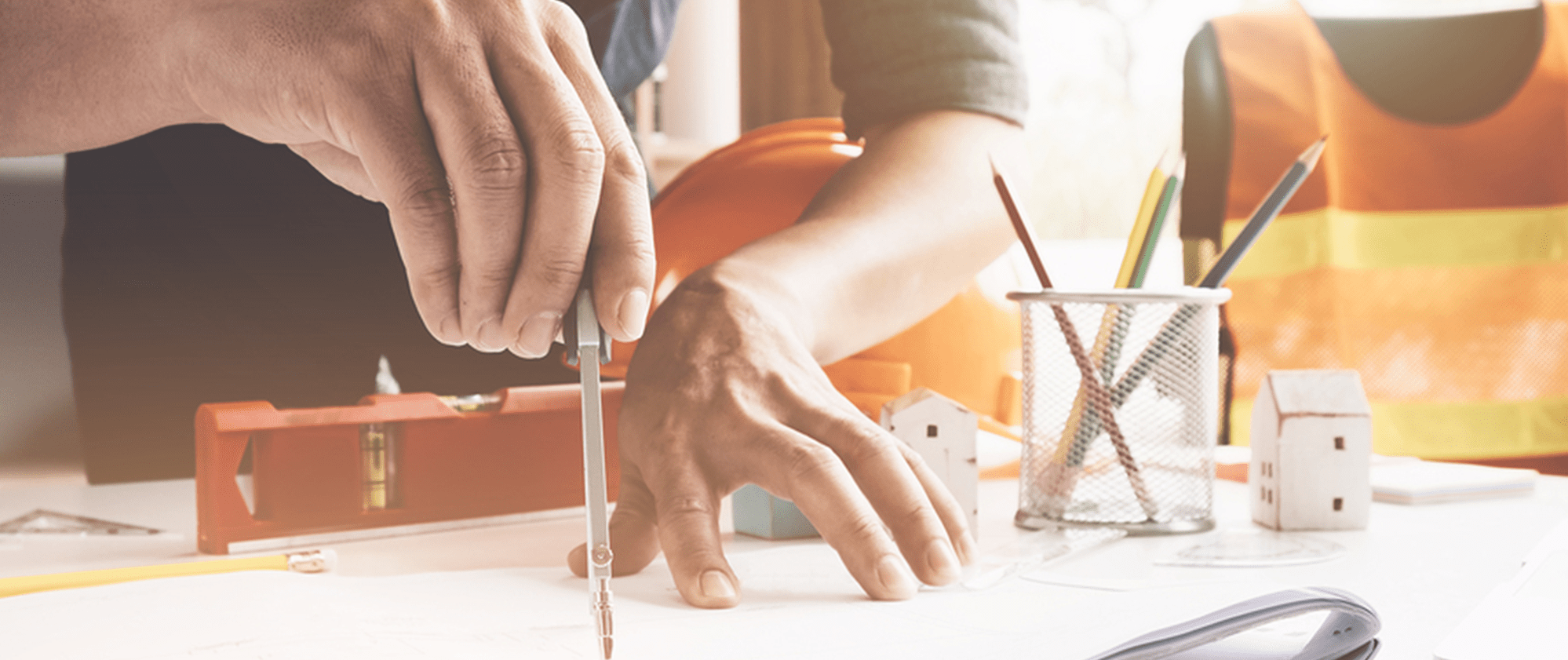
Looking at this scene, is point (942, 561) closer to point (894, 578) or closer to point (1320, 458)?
point (894, 578)

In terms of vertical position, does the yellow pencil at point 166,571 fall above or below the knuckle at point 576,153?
below

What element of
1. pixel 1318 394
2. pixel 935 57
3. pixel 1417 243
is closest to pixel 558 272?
pixel 1318 394

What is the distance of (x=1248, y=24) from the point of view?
1.50 meters

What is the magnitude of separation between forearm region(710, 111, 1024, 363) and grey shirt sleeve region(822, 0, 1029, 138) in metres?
0.02

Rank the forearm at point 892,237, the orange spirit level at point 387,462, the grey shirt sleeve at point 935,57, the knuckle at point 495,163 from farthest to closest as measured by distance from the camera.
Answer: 1. the grey shirt sleeve at point 935,57
2. the forearm at point 892,237
3. the orange spirit level at point 387,462
4. the knuckle at point 495,163

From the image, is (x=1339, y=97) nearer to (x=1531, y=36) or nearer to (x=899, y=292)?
(x=1531, y=36)

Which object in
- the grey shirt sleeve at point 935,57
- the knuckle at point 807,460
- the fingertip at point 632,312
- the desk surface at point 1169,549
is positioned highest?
the grey shirt sleeve at point 935,57

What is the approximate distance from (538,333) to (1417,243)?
140 cm

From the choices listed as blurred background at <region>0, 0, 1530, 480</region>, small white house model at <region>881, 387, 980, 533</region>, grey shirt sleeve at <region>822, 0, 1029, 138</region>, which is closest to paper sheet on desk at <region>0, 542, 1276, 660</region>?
small white house model at <region>881, 387, 980, 533</region>

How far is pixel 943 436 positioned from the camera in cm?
66

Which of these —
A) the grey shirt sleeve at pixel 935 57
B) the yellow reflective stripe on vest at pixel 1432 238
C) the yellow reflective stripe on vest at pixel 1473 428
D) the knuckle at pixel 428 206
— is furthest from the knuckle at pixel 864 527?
the yellow reflective stripe on vest at pixel 1473 428

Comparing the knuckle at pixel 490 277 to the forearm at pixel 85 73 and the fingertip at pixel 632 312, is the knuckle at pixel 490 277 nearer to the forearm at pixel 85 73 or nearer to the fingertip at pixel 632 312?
the fingertip at pixel 632 312

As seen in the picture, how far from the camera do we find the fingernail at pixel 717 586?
20.1 inches

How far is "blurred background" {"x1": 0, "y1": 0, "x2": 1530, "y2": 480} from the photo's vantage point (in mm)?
1899
